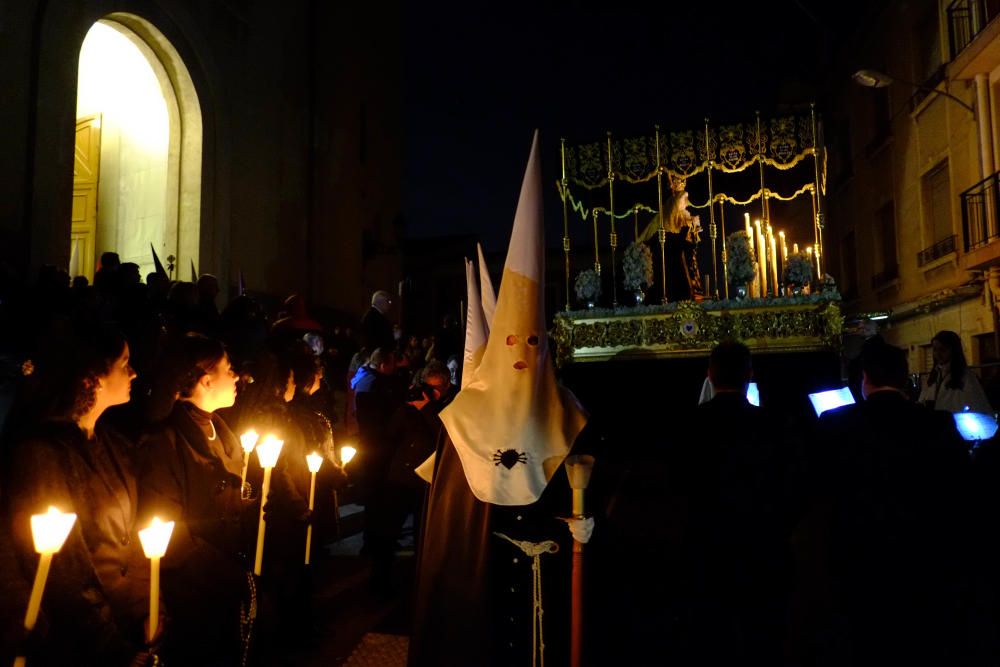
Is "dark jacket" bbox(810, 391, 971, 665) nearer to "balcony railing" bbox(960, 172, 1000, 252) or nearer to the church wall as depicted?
the church wall

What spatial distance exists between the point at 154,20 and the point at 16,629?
10.1m

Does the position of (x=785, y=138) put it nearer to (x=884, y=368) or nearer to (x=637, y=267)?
(x=637, y=267)

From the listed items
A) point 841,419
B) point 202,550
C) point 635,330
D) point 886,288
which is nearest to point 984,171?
point 886,288

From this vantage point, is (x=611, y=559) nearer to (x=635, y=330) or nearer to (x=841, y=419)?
(x=841, y=419)

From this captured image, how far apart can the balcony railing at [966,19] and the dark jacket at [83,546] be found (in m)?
16.0

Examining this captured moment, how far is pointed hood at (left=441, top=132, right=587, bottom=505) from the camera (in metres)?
3.38

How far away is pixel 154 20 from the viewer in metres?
9.91

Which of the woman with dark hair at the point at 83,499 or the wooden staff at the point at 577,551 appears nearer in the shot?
the woman with dark hair at the point at 83,499

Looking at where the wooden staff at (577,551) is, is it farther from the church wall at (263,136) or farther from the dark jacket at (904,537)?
the church wall at (263,136)

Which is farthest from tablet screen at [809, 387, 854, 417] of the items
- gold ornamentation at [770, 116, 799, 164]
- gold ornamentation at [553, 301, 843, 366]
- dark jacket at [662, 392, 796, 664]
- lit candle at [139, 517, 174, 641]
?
gold ornamentation at [770, 116, 799, 164]

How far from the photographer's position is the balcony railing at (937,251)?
48.4 ft

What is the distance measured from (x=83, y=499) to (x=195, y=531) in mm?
754

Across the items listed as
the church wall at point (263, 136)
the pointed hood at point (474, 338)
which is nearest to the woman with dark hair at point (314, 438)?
the pointed hood at point (474, 338)

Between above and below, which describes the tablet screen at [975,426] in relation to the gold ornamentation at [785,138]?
below
